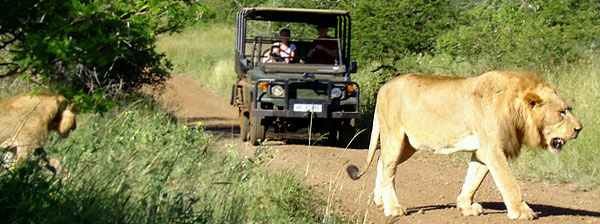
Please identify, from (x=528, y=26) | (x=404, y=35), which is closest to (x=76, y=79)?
(x=404, y=35)

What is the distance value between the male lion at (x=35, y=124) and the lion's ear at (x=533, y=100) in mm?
3432

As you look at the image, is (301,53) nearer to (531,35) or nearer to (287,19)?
(287,19)

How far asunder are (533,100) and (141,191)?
10.5 ft

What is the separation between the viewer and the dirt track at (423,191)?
7230 millimetres

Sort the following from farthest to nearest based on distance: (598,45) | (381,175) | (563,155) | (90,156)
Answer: (598,45), (563,155), (381,175), (90,156)

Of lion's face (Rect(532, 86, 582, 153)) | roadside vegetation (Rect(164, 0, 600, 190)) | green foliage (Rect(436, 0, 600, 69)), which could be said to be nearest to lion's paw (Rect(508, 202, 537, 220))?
lion's face (Rect(532, 86, 582, 153))

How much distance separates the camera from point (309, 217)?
687 centimetres

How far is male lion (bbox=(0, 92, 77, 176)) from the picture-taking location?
6109 mm

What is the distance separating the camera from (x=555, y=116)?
686 centimetres

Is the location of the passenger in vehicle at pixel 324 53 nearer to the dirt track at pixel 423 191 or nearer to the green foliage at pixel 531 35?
the dirt track at pixel 423 191

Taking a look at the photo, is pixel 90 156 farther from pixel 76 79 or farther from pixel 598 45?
pixel 598 45

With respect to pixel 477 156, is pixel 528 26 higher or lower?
lower

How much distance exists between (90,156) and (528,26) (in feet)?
38.3

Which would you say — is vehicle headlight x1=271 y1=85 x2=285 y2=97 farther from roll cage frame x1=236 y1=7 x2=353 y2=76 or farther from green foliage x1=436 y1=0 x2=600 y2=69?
green foliage x1=436 y1=0 x2=600 y2=69
